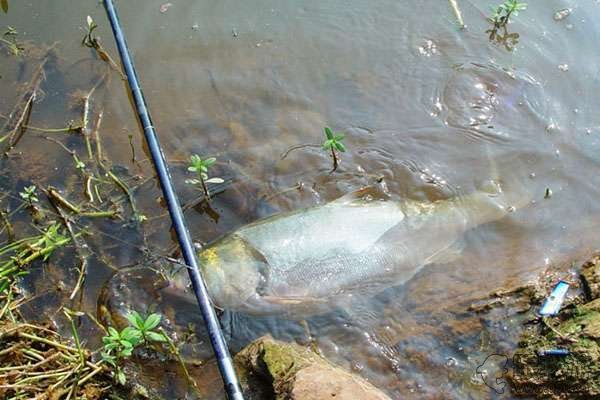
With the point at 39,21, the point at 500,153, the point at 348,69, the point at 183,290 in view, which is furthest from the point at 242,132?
the point at 39,21

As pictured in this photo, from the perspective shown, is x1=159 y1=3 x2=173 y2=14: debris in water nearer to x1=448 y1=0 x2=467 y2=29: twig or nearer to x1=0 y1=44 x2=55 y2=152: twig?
x1=0 y1=44 x2=55 y2=152: twig

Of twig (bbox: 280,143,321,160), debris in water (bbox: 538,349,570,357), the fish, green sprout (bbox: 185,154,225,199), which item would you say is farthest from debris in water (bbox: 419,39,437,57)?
debris in water (bbox: 538,349,570,357)

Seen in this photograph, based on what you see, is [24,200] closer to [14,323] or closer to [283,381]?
[14,323]

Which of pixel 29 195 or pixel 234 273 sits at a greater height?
pixel 29 195

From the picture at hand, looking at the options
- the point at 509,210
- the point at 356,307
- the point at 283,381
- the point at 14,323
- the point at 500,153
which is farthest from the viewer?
the point at 500,153

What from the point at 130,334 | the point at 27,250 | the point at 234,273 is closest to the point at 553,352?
the point at 234,273

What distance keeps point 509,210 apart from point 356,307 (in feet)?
4.47

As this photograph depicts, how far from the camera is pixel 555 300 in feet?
12.0

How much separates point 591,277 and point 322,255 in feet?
5.59

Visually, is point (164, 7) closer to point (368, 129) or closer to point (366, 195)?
point (368, 129)

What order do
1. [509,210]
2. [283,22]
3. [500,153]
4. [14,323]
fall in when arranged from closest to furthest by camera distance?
[14,323] → [509,210] → [500,153] → [283,22]

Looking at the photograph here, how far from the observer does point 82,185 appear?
4.52 metres

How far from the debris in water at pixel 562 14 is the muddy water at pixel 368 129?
4 cm

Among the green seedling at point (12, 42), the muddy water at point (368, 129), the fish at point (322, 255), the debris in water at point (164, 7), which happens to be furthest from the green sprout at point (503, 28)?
the green seedling at point (12, 42)
